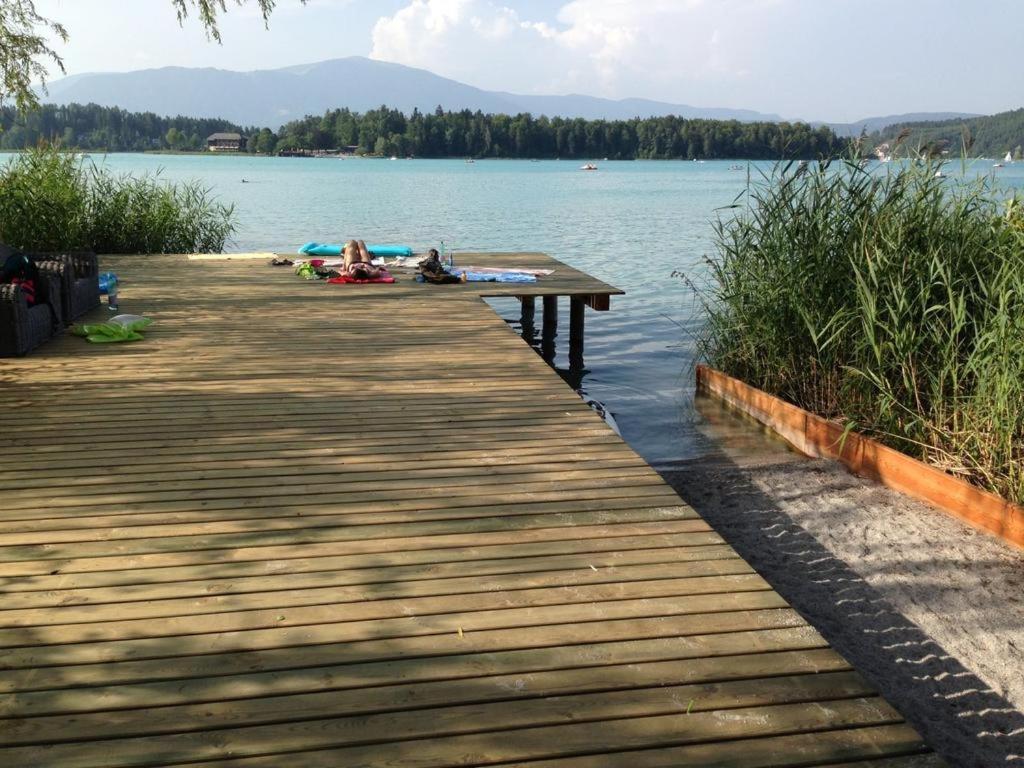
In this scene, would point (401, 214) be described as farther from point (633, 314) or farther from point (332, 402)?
point (332, 402)

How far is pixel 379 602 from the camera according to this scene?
7.36ft

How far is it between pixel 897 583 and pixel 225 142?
8600cm

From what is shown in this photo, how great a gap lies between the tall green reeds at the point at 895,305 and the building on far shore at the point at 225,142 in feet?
268

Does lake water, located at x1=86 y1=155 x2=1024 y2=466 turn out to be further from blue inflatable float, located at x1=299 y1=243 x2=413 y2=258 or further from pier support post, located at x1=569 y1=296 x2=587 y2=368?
blue inflatable float, located at x1=299 y1=243 x2=413 y2=258

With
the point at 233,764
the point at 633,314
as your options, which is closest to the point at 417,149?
the point at 633,314

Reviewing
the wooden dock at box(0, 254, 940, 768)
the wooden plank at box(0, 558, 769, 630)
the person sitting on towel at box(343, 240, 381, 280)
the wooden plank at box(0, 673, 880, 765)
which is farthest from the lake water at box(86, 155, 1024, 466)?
the wooden plank at box(0, 673, 880, 765)

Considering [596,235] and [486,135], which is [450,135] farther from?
[596,235]

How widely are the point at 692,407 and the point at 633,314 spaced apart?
5119mm

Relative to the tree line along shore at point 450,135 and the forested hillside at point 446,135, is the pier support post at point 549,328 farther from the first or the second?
the forested hillside at point 446,135

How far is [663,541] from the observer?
8.67 ft

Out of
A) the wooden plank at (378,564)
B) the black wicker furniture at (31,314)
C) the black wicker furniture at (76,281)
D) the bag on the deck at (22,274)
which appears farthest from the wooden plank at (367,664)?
the black wicker furniture at (76,281)

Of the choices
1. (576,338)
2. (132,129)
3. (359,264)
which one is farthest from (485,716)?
(132,129)

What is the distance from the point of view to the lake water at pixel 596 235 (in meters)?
7.66

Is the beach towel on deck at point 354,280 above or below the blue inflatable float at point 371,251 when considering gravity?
below
